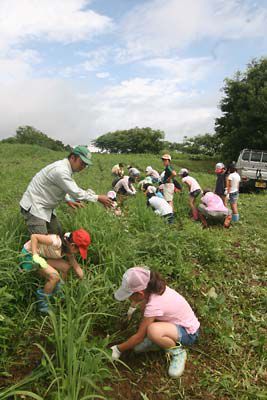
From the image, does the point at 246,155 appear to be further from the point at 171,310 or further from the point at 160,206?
the point at 171,310

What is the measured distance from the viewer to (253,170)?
1025 cm

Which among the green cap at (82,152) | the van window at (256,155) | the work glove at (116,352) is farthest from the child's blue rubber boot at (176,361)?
the van window at (256,155)

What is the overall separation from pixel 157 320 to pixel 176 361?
0.30 metres

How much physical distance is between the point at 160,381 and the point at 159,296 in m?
0.57

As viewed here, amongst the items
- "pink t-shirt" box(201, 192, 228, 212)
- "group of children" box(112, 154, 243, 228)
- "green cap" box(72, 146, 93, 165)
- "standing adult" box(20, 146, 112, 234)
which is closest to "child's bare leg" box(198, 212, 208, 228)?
"group of children" box(112, 154, 243, 228)

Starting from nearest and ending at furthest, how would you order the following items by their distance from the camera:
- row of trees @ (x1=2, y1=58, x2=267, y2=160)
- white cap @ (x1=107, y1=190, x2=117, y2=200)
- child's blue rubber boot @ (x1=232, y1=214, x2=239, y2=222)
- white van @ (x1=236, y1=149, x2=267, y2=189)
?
white cap @ (x1=107, y1=190, x2=117, y2=200), child's blue rubber boot @ (x1=232, y1=214, x2=239, y2=222), white van @ (x1=236, y1=149, x2=267, y2=189), row of trees @ (x1=2, y1=58, x2=267, y2=160)

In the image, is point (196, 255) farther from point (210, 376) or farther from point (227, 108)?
point (227, 108)

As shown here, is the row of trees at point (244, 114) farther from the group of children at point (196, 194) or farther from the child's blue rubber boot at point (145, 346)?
the child's blue rubber boot at point (145, 346)

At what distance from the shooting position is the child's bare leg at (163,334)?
2.29 m

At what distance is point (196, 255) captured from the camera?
13.3 ft

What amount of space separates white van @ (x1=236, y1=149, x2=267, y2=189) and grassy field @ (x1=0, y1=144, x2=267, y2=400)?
6154mm

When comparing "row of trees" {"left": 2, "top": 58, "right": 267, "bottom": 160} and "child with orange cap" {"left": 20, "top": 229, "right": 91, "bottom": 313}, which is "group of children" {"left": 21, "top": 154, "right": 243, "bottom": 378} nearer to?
"child with orange cap" {"left": 20, "top": 229, "right": 91, "bottom": 313}

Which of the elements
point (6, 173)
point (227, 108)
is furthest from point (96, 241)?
point (227, 108)

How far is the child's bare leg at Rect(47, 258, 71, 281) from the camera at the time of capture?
9.32 feet
